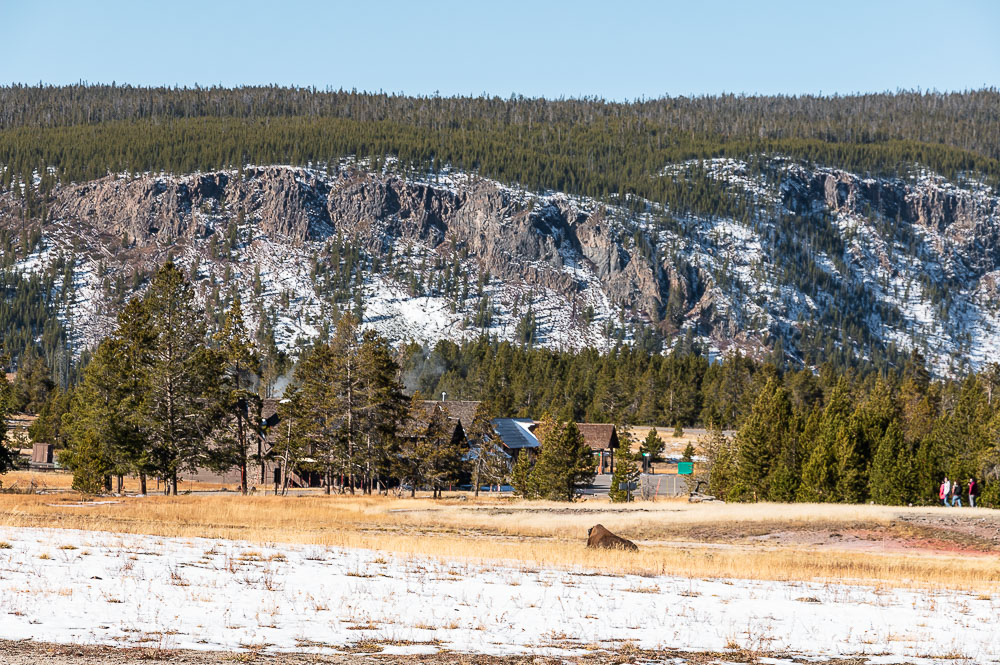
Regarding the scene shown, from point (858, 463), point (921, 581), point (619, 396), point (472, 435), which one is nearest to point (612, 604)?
point (921, 581)

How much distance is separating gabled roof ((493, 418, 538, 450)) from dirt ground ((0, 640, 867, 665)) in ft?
251

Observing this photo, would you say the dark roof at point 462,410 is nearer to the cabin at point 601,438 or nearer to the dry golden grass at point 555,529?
the cabin at point 601,438

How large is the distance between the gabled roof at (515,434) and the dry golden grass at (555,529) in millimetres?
37519

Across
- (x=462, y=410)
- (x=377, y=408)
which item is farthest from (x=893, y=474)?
(x=462, y=410)

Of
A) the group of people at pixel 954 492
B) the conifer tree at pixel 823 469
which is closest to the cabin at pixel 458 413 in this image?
the conifer tree at pixel 823 469

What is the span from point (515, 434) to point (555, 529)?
186 feet

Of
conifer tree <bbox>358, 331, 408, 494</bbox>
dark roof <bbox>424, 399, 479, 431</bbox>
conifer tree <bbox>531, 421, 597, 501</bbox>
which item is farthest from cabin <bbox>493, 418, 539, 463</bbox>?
conifer tree <bbox>531, 421, 597, 501</bbox>

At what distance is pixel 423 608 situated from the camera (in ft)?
53.1

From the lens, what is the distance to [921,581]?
24.0m

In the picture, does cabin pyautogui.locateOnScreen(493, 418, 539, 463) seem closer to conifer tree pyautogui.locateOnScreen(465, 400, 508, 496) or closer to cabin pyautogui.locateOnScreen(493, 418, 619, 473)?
cabin pyautogui.locateOnScreen(493, 418, 619, 473)

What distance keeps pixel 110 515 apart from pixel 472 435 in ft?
127

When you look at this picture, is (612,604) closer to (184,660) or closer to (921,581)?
(184,660)

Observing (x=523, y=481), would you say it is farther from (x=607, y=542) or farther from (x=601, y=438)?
(x=601, y=438)

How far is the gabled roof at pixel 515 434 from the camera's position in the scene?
302 ft
